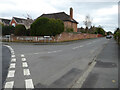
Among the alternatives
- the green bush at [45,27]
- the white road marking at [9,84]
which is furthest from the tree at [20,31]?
the white road marking at [9,84]

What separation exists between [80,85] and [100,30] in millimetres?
79810

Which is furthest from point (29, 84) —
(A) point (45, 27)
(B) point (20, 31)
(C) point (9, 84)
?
(B) point (20, 31)

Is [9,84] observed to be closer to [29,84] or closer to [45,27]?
[29,84]

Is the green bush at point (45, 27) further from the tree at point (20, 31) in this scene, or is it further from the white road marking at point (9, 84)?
the white road marking at point (9, 84)

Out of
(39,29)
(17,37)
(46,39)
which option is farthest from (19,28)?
(46,39)

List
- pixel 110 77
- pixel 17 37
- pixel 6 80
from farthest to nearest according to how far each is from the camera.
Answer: pixel 17 37, pixel 110 77, pixel 6 80

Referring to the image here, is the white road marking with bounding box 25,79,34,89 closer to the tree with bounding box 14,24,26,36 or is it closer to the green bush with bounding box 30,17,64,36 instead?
the green bush with bounding box 30,17,64,36

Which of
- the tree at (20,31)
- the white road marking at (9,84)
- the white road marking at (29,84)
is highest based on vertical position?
the tree at (20,31)

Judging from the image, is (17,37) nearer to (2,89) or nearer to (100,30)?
(2,89)

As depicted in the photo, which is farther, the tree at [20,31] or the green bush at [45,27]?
the tree at [20,31]

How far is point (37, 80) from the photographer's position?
379 centimetres

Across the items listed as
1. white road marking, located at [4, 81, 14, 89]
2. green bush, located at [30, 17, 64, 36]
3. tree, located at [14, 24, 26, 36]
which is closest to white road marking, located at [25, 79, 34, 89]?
white road marking, located at [4, 81, 14, 89]

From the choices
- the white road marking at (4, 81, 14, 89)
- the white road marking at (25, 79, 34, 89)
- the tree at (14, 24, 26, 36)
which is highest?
the tree at (14, 24, 26, 36)

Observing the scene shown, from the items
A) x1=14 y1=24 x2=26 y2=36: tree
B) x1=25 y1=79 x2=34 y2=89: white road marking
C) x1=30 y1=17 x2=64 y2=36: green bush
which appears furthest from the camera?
x1=14 y1=24 x2=26 y2=36: tree
